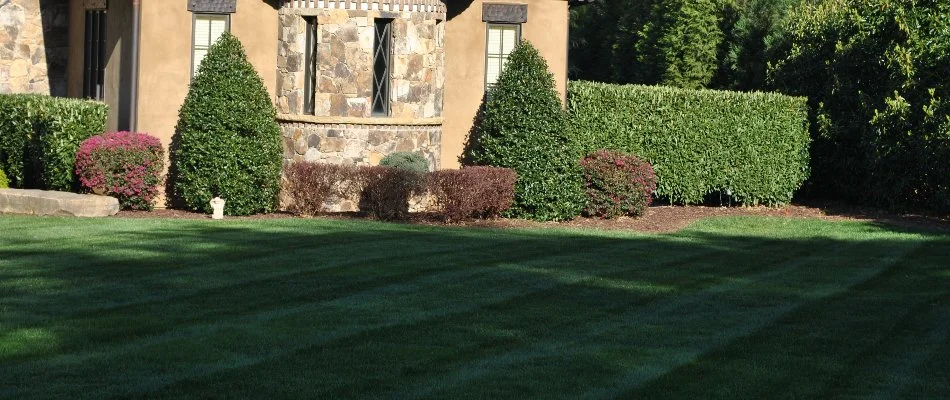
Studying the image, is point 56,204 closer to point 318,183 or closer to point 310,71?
point 318,183

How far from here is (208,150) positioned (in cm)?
1766

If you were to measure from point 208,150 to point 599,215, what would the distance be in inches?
218

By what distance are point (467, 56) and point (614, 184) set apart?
336 cm

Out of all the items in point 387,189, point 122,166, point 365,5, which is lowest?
point 387,189

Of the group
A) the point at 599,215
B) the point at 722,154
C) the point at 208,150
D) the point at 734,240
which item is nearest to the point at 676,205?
the point at 722,154

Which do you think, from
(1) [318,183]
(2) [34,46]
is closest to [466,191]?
(1) [318,183]

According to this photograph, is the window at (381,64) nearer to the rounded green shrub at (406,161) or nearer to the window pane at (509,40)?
the rounded green shrub at (406,161)

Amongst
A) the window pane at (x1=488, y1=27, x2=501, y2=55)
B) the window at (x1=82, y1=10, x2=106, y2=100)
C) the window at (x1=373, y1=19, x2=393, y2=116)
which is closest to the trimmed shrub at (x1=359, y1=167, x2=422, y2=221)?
the window at (x1=373, y1=19, x2=393, y2=116)

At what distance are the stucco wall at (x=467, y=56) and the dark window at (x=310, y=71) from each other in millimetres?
2336

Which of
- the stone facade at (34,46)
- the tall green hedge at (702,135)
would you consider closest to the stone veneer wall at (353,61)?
the tall green hedge at (702,135)

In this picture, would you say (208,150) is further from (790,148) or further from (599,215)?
(790,148)

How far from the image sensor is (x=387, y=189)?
57.5 ft

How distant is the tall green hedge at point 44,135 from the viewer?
17.9m

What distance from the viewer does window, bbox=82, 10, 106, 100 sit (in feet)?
66.1
